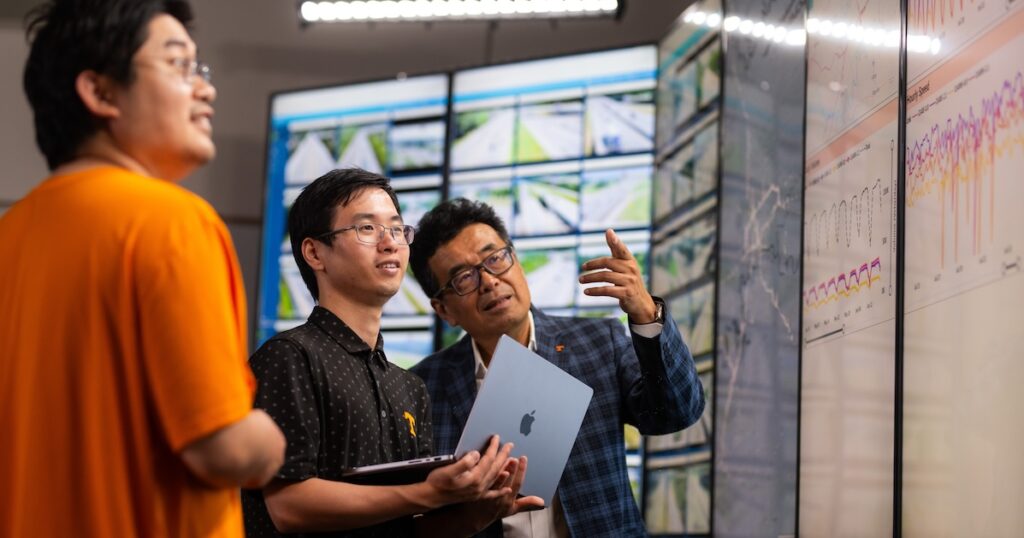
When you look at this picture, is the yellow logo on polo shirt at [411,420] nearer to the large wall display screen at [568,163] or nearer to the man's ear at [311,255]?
the man's ear at [311,255]

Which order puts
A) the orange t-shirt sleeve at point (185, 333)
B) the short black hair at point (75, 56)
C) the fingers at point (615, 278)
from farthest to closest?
the fingers at point (615, 278)
the short black hair at point (75, 56)
the orange t-shirt sleeve at point (185, 333)

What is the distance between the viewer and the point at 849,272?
2912mm

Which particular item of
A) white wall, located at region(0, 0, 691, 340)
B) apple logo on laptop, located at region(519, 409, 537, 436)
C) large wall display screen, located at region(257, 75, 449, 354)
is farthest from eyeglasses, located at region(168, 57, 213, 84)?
white wall, located at region(0, 0, 691, 340)

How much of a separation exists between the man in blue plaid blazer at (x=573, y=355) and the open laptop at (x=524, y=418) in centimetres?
23

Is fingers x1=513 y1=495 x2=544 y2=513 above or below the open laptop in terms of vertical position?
below

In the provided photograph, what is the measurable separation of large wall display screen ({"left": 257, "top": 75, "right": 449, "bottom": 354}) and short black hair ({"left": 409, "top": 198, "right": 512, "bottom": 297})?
5.79 feet

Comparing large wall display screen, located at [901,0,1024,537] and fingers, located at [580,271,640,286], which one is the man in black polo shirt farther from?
large wall display screen, located at [901,0,1024,537]

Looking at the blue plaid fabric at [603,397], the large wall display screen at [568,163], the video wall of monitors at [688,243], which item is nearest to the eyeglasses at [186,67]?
the blue plaid fabric at [603,397]

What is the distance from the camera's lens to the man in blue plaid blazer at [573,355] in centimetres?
268

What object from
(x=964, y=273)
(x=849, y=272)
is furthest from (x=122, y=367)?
(x=849, y=272)

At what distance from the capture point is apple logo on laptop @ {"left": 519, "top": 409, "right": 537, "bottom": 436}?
2.33 metres

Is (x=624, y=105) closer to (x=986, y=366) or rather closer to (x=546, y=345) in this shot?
(x=546, y=345)

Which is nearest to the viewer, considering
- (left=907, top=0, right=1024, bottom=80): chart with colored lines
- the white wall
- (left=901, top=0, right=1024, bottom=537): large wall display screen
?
(left=901, top=0, right=1024, bottom=537): large wall display screen

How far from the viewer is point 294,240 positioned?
8.04 ft
